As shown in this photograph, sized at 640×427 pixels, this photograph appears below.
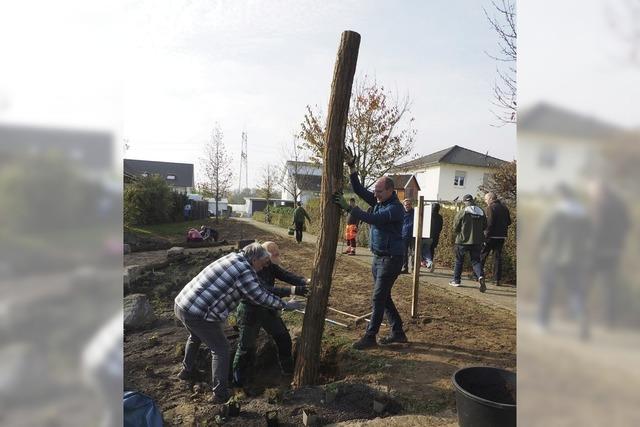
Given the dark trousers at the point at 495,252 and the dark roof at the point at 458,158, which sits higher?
the dark roof at the point at 458,158

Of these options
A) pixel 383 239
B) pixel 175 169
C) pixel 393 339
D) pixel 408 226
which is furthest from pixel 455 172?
pixel 175 169

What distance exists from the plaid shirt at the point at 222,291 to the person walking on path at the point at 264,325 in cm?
35

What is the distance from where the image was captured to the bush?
72.0ft

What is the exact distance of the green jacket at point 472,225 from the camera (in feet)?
25.8

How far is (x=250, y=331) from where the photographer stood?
426 cm

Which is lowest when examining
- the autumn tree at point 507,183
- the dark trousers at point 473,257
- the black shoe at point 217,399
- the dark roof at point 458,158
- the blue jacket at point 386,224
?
the black shoe at point 217,399

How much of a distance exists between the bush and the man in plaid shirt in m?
18.8

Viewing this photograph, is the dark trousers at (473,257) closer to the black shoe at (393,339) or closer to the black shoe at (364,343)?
the black shoe at (393,339)

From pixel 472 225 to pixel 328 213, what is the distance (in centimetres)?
485

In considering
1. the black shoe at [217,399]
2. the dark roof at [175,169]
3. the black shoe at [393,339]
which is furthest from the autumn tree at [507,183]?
the dark roof at [175,169]
